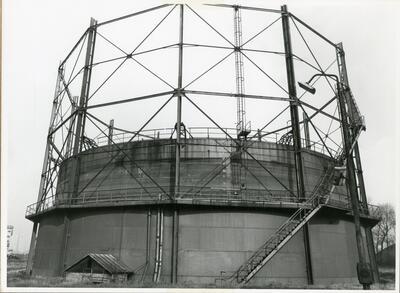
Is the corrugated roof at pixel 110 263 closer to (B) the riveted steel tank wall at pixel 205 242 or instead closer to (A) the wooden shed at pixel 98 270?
(A) the wooden shed at pixel 98 270

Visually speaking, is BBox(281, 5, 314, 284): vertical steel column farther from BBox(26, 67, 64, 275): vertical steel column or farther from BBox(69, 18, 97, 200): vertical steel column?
BBox(26, 67, 64, 275): vertical steel column

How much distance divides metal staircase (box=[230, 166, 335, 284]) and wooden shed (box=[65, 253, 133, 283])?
4776 mm

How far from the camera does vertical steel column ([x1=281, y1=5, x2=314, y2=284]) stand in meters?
17.0

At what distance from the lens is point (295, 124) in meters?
19.0

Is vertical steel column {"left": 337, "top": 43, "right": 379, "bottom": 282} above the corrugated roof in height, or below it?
above

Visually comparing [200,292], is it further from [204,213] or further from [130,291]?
[204,213]

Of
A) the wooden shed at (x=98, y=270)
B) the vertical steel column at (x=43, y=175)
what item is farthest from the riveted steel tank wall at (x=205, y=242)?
the vertical steel column at (x=43, y=175)

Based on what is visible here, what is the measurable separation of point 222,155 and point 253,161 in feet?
5.49

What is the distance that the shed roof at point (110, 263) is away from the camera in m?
15.1

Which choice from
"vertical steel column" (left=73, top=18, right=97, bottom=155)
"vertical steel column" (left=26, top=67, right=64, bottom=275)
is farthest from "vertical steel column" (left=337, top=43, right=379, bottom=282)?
"vertical steel column" (left=26, top=67, right=64, bottom=275)

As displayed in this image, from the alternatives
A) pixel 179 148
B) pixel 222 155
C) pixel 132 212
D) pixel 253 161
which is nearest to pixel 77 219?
pixel 132 212

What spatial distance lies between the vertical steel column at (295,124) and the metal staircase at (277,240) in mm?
601

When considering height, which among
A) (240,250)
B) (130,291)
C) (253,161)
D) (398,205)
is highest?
(253,161)

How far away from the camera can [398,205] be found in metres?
12.5
